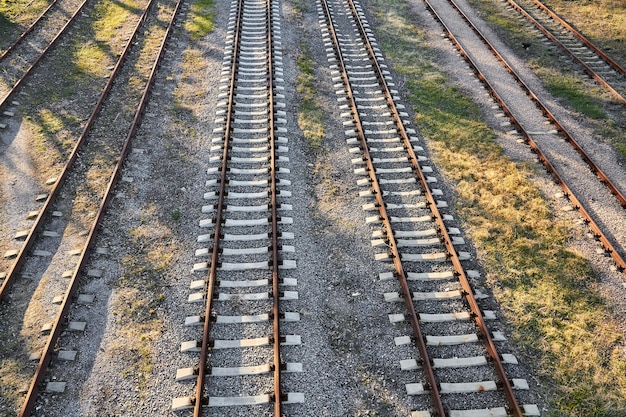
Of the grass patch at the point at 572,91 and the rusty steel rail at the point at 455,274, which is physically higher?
the grass patch at the point at 572,91

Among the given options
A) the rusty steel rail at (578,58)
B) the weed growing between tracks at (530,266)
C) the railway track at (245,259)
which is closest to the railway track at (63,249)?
the railway track at (245,259)

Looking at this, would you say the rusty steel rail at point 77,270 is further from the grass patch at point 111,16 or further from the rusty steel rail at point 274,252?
Result: the grass patch at point 111,16

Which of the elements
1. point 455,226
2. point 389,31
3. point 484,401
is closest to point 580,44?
point 389,31

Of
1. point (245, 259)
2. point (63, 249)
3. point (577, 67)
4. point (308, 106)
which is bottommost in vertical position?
point (63, 249)

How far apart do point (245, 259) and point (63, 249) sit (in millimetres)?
3810

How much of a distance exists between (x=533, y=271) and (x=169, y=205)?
8.19 meters

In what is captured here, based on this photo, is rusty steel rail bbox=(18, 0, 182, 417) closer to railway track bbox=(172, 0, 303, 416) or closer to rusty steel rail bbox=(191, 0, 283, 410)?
railway track bbox=(172, 0, 303, 416)

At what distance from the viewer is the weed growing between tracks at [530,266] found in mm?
7773

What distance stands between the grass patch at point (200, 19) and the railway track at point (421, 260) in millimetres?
6205

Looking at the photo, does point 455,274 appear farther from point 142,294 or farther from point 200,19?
point 200,19

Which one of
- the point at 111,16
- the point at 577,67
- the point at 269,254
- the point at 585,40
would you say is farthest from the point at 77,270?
the point at 585,40

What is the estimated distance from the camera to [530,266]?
961cm

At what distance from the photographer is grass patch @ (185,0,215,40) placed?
1778 cm

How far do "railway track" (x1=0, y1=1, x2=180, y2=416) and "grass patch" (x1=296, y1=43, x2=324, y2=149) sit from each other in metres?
4.74
